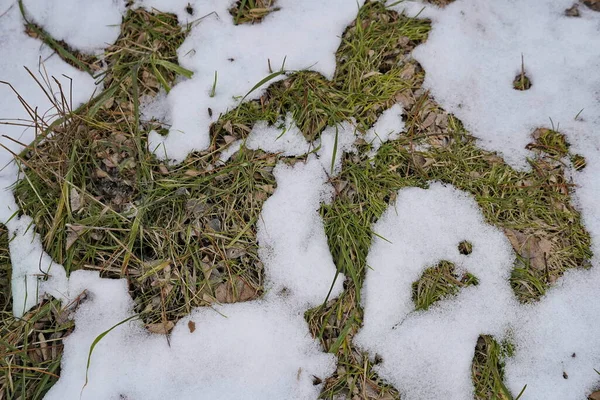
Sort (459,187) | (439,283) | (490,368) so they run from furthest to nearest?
(459,187)
(439,283)
(490,368)

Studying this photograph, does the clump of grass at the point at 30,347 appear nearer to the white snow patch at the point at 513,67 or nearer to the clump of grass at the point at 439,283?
the clump of grass at the point at 439,283

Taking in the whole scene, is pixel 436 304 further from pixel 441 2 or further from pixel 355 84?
pixel 441 2

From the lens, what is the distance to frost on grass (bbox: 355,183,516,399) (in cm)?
208

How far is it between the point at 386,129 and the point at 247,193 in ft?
2.73

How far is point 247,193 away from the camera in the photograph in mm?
2266

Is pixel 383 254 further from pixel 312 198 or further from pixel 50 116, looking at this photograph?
pixel 50 116

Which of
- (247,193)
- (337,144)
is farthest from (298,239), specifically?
(337,144)

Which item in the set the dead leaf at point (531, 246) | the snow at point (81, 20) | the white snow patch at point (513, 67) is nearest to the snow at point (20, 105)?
the snow at point (81, 20)

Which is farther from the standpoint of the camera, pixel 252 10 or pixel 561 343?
pixel 252 10

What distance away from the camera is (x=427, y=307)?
7.05ft

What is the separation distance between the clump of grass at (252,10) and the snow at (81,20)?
0.66 metres

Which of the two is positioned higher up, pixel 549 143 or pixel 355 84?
pixel 355 84

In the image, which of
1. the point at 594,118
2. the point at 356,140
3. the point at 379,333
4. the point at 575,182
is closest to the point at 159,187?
the point at 356,140

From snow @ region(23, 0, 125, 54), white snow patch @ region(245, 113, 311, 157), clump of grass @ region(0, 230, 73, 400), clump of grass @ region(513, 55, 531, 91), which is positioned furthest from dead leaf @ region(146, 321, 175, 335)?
clump of grass @ region(513, 55, 531, 91)
